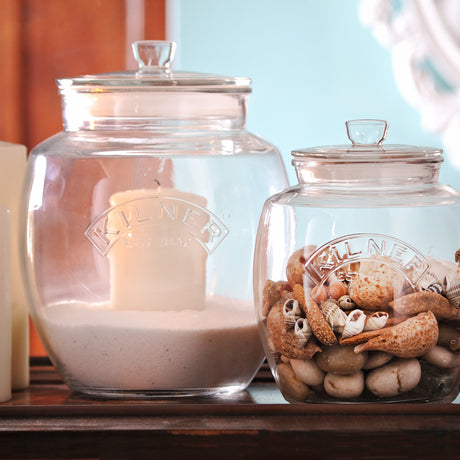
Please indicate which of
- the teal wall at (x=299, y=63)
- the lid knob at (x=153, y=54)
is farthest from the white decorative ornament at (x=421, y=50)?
the lid knob at (x=153, y=54)

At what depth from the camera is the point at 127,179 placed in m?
0.44

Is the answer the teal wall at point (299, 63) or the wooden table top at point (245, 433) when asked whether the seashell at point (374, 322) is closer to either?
the wooden table top at point (245, 433)

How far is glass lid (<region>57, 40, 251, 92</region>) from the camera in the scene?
17.4 inches

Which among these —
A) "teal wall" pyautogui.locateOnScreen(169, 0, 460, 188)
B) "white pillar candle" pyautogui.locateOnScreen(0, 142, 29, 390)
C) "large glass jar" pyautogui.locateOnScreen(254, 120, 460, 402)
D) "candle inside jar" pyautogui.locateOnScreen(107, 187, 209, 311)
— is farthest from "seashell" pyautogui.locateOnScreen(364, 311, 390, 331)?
"teal wall" pyautogui.locateOnScreen(169, 0, 460, 188)

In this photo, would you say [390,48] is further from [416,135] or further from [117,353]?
[117,353]

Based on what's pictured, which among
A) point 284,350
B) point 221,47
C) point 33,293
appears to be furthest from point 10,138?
point 284,350

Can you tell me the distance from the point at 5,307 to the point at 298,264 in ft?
0.54

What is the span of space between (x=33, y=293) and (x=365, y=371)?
19 centimetres

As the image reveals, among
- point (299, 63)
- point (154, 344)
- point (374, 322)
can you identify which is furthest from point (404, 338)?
point (299, 63)

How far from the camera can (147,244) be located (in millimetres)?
435

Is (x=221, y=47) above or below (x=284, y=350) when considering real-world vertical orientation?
above

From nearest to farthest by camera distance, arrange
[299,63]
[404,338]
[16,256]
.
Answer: [404,338], [16,256], [299,63]

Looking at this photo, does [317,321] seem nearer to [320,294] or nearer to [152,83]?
[320,294]

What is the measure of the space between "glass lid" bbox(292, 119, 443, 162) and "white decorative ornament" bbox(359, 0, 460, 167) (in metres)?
0.75
